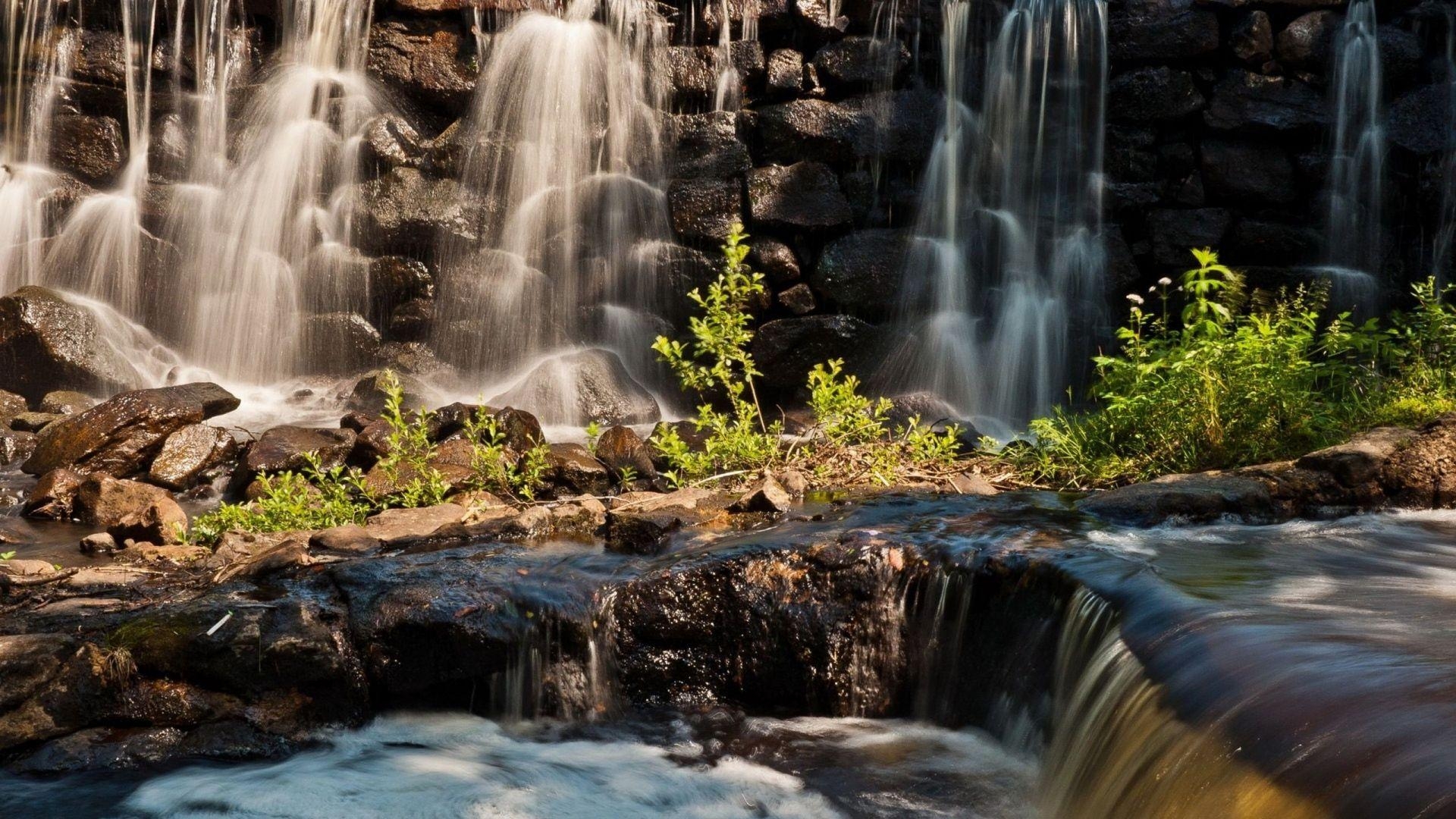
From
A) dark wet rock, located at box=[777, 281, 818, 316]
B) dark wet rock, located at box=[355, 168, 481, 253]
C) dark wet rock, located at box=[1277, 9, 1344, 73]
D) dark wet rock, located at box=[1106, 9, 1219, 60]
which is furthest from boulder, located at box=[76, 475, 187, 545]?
dark wet rock, located at box=[1277, 9, 1344, 73]

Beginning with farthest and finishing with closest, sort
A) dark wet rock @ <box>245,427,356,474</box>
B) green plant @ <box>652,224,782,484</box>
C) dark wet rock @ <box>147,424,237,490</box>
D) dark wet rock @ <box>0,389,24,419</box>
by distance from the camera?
dark wet rock @ <box>0,389,24,419</box>, dark wet rock @ <box>147,424,237,490</box>, dark wet rock @ <box>245,427,356,474</box>, green plant @ <box>652,224,782,484</box>

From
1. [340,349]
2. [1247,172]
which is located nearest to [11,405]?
[340,349]

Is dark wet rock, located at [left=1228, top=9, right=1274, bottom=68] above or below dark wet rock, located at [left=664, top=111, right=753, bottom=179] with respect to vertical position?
above

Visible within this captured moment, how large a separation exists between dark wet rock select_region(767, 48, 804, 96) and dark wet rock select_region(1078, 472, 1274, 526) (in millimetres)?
7355

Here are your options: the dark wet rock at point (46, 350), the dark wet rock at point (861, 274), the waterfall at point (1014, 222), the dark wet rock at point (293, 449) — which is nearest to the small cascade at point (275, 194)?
the dark wet rock at point (46, 350)

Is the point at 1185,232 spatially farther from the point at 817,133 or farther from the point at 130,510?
the point at 130,510

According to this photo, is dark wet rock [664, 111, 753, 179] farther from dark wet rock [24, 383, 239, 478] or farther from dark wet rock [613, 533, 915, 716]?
dark wet rock [613, 533, 915, 716]

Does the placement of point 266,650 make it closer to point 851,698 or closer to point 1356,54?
point 851,698

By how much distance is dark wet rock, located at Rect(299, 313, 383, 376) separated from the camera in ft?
38.0

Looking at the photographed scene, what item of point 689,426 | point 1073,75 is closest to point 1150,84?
point 1073,75

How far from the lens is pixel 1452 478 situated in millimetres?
5477

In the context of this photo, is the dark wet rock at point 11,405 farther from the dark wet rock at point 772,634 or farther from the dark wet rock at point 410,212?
the dark wet rock at point 772,634

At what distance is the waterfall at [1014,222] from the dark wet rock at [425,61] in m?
5.02

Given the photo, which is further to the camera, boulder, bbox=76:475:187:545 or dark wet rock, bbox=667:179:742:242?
dark wet rock, bbox=667:179:742:242
